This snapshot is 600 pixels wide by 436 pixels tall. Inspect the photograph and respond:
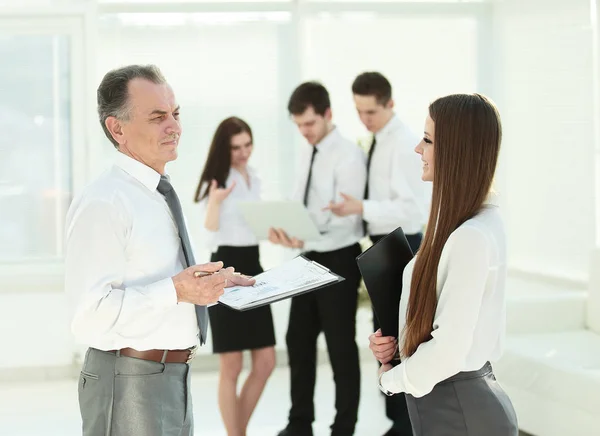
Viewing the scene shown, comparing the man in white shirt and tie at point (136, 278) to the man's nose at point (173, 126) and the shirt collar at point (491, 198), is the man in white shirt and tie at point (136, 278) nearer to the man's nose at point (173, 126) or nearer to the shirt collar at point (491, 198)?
the man's nose at point (173, 126)

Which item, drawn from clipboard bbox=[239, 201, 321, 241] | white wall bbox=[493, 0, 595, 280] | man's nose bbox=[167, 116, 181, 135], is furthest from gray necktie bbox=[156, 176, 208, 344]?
white wall bbox=[493, 0, 595, 280]

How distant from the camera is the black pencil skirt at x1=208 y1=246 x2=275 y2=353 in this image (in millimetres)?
4184

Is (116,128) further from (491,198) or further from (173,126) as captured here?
(491,198)

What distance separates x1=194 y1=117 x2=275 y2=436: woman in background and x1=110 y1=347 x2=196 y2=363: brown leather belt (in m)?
1.95

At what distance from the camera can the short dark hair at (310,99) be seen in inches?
172

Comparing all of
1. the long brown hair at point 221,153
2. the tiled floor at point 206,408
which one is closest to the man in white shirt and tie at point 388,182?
the long brown hair at point 221,153

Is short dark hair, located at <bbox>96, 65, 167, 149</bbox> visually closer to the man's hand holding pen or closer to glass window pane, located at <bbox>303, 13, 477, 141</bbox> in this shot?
the man's hand holding pen

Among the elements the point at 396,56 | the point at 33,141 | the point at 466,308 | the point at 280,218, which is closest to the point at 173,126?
the point at 466,308

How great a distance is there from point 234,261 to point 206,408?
59.7 inches

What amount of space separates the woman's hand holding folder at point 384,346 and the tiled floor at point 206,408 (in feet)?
8.55

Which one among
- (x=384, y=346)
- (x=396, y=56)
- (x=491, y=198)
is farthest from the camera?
(x=396, y=56)

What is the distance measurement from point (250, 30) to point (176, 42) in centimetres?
55

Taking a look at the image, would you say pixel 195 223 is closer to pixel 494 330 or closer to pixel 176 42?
pixel 176 42

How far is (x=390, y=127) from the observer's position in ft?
14.4
